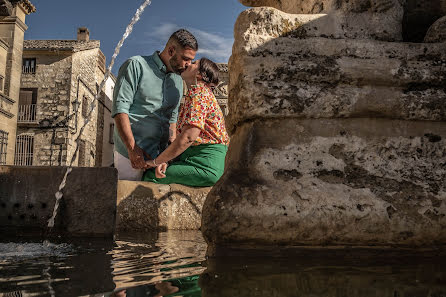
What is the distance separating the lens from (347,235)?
1571mm

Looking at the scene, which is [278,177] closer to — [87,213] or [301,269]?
[301,269]

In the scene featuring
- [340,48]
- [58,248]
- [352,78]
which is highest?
[340,48]

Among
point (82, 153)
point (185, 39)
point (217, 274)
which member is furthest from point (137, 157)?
point (82, 153)

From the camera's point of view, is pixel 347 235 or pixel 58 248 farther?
pixel 58 248

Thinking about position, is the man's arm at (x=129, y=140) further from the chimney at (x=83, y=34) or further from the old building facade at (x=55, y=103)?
the chimney at (x=83, y=34)

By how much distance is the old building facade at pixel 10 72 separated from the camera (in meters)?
13.8

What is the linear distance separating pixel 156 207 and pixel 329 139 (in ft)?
5.60

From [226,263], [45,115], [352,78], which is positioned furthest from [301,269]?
[45,115]

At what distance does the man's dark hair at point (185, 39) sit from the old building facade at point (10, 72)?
40.1 feet

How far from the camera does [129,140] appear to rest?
9.91 feet

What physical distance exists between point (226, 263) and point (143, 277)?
1.12ft

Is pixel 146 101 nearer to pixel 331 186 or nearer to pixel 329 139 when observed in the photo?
pixel 329 139

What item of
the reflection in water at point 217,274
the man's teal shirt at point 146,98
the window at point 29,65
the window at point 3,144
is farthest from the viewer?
the window at point 29,65

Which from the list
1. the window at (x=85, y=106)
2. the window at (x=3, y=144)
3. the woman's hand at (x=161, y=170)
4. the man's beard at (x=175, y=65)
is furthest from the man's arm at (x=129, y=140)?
the window at (x=85, y=106)
